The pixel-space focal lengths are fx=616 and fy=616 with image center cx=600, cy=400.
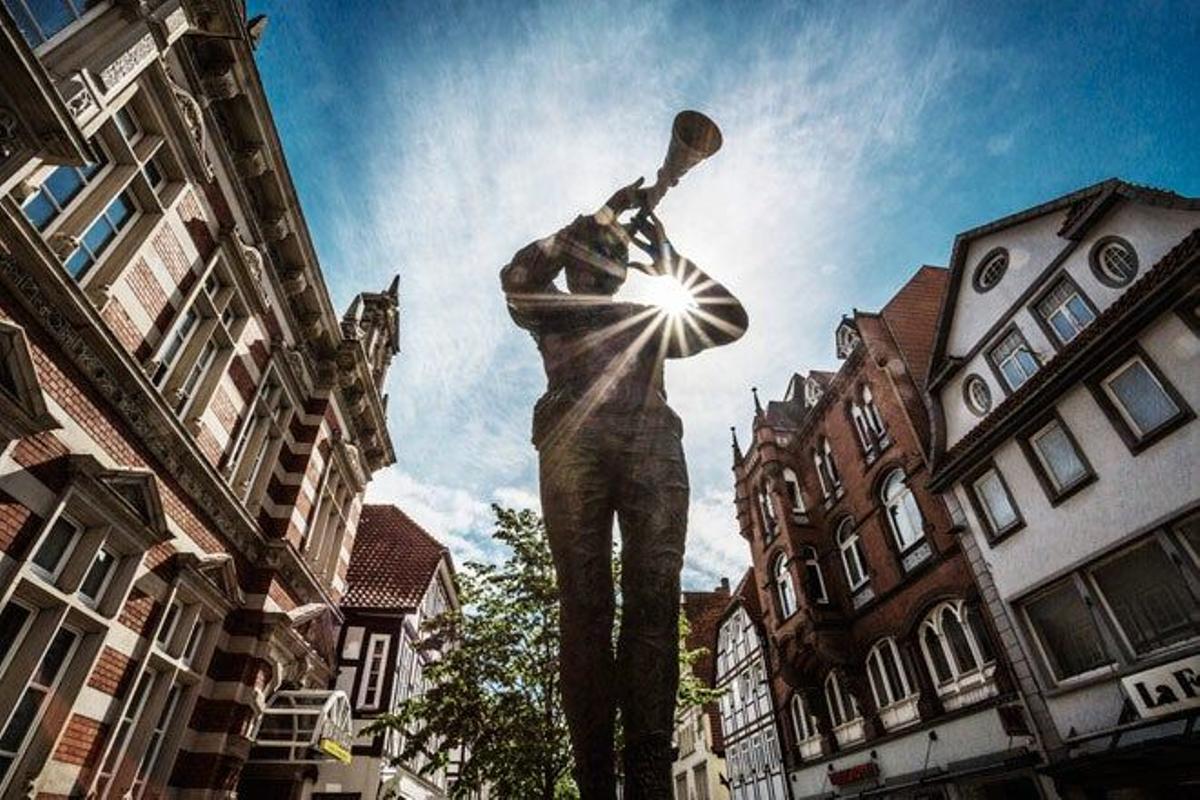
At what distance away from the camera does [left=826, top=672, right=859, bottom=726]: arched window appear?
65.3ft

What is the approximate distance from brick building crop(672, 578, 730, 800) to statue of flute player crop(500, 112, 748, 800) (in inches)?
1124

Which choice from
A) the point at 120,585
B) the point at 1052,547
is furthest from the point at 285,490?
the point at 1052,547

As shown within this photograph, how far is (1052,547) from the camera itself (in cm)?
1259

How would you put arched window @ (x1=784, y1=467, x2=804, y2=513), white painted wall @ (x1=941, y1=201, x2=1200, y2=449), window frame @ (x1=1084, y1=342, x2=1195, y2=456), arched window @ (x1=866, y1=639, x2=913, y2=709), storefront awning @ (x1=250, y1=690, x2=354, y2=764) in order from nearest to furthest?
window frame @ (x1=1084, y1=342, x2=1195, y2=456)
white painted wall @ (x1=941, y1=201, x2=1200, y2=449)
storefront awning @ (x1=250, y1=690, x2=354, y2=764)
arched window @ (x1=866, y1=639, x2=913, y2=709)
arched window @ (x1=784, y1=467, x2=804, y2=513)

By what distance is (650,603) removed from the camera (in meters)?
2.46

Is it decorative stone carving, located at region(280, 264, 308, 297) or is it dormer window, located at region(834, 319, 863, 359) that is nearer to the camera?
decorative stone carving, located at region(280, 264, 308, 297)

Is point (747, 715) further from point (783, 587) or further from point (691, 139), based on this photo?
point (691, 139)

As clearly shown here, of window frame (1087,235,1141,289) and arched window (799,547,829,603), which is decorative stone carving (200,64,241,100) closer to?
window frame (1087,235,1141,289)

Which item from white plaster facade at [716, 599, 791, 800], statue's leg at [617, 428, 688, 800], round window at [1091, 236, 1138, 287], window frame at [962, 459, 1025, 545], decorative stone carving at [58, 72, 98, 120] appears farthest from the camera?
white plaster facade at [716, 599, 791, 800]

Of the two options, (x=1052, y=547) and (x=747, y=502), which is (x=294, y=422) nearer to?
(x=1052, y=547)

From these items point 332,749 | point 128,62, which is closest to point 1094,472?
point 332,749

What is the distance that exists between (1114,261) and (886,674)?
500 inches

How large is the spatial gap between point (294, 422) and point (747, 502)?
783 inches

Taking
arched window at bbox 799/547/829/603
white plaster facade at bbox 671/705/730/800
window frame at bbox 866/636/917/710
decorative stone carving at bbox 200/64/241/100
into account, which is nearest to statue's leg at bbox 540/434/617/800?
decorative stone carving at bbox 200/64/241/100
